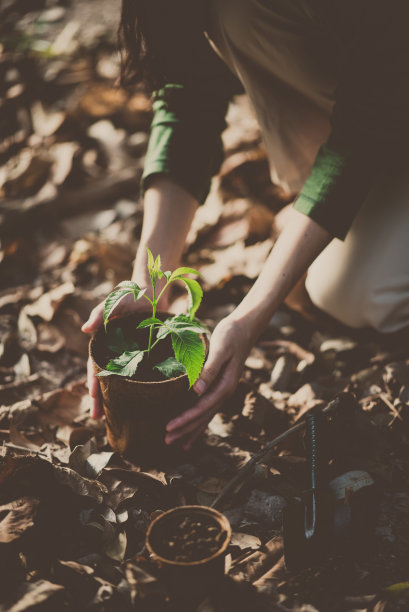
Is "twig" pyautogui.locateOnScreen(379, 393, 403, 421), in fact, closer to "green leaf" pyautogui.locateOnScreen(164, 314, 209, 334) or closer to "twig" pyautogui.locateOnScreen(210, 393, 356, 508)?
"twig" pyautogui.locateOnScreen(210, 393, 356, 508)

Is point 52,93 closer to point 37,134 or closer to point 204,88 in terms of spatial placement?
point 37,134

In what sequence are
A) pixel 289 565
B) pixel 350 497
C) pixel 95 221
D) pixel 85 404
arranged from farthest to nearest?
pixel 95 221
pixel 85 404
pixel 350 497
pixel 289 565

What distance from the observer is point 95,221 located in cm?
249

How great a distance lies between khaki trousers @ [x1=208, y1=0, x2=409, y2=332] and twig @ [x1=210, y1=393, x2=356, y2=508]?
49 cm

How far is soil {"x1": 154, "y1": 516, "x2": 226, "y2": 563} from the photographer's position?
973mm

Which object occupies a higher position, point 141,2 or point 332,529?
point 141,2

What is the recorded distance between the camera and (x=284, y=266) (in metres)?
1.43

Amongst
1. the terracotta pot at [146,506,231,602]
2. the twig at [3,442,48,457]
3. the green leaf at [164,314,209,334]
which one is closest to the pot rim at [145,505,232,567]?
the terracotta pot at [146,506,231,602]

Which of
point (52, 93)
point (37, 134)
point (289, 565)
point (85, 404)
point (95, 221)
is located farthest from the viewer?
point (52, 93)

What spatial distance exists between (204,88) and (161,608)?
140 cm

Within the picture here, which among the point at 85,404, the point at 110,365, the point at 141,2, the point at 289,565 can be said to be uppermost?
the point at 141,2

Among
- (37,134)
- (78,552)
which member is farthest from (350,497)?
(37,134)

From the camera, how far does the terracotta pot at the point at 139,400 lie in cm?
122

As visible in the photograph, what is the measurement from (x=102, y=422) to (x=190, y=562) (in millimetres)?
688
